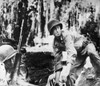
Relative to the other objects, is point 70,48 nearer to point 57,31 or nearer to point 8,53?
point 57,31

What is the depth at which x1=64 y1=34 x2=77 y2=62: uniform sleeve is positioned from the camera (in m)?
4.84

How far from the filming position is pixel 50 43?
5008 millimetres

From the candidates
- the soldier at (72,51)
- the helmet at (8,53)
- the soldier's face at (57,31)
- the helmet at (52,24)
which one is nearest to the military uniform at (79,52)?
the soldier at (72,51)

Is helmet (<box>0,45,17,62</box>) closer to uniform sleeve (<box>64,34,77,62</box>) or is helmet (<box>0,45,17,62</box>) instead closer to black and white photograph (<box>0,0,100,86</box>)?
black and white photograph (<box>0,0,100,86</box>)

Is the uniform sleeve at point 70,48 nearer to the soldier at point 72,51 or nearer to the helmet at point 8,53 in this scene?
the soldier at point 72,51

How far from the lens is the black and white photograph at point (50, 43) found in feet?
15.9

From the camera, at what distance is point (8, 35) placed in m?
5.22

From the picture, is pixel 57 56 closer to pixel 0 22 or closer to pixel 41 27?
pixel 41 27

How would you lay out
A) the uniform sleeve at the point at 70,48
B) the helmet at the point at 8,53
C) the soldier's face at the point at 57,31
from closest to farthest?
the uniform sleeve at the point at 70,48
the soldier's face at the point at 57,31
the helmet at the point at 8,53

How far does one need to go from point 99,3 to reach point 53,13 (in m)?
0.78

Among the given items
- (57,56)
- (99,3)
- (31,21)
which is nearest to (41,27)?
(31,21)

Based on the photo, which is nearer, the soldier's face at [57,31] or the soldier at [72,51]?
the soldier at [72,51]

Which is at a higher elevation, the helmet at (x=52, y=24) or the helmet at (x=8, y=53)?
the helmet at (x=52, y=24)

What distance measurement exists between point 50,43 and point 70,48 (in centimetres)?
35
